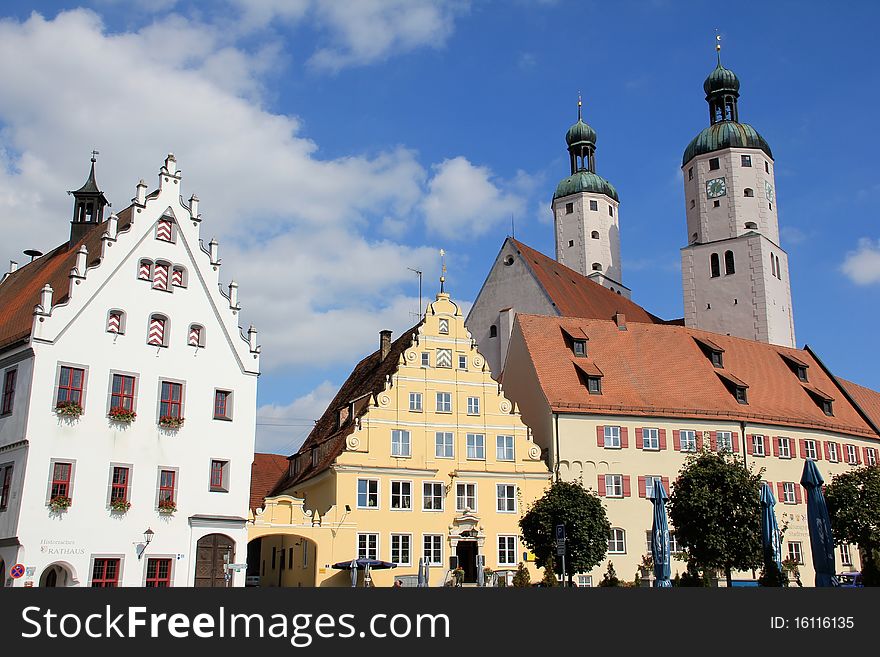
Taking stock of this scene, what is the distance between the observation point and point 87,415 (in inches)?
1458

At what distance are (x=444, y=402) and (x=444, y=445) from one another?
7.13ft

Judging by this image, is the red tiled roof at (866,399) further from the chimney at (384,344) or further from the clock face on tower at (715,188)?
the chimney at (384,344)

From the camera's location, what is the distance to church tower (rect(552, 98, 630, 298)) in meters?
103

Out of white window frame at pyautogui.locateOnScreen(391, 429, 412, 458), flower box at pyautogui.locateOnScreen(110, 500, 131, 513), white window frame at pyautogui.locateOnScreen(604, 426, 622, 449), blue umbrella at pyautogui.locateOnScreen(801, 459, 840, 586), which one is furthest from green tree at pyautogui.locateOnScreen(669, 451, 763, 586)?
flower box at pyautogui.locateOnScreen(110, 500, 131, 513)

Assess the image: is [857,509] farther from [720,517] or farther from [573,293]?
[573,293]

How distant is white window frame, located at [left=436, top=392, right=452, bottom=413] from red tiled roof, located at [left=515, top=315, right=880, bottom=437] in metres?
5.88

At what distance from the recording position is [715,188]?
8806 cm

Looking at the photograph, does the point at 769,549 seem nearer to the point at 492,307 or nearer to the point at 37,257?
the point at 37,257

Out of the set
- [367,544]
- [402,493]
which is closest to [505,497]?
[402,493]

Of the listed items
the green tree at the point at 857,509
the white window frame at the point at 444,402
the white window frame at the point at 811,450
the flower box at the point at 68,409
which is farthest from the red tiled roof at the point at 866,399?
the flower box at the point at 68,409

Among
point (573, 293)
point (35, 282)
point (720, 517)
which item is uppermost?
point (573, 293)

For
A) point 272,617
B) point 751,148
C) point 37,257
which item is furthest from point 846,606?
point 751,148

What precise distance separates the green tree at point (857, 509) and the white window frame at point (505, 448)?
1541 centimetres

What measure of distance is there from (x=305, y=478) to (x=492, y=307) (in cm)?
2834
